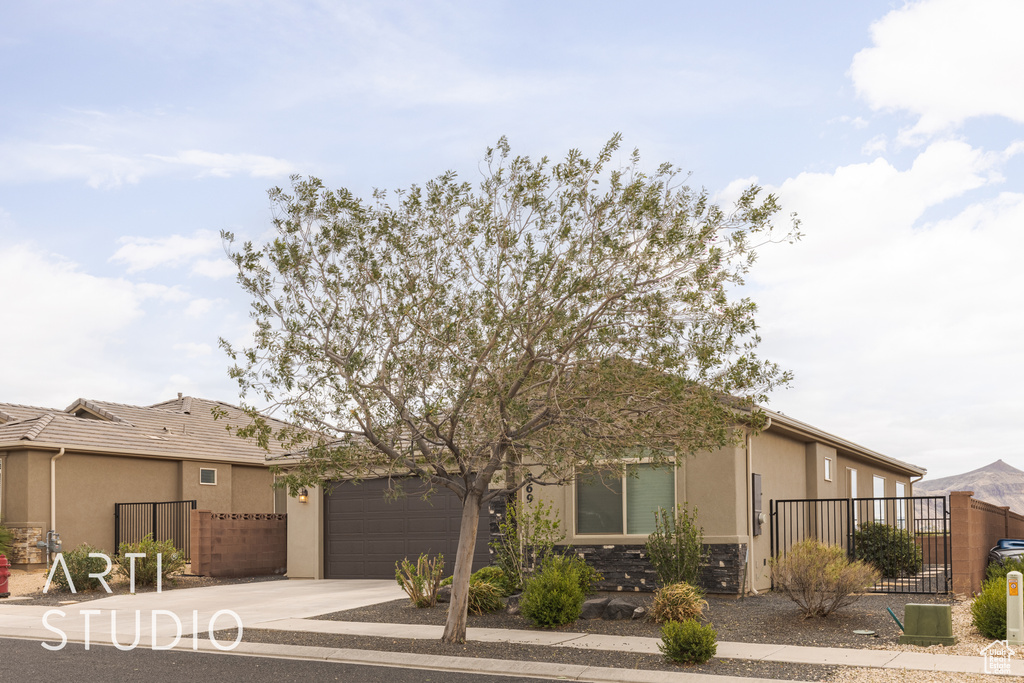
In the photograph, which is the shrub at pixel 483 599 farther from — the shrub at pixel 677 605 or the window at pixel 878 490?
the window at pixel 878 490

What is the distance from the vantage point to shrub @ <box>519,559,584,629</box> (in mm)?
13195

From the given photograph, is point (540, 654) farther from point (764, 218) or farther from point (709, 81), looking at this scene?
point (709, 81)

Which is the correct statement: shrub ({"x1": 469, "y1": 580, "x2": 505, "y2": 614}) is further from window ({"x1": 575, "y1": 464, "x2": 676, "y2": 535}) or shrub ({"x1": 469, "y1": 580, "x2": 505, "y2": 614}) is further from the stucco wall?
the stucco wall

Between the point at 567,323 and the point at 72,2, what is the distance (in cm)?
979

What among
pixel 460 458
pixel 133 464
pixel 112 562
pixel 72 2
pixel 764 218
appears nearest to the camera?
pixel 764 218

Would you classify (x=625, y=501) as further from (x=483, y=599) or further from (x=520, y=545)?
(x=483, y=599)

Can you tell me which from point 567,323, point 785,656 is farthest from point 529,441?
point 785,656

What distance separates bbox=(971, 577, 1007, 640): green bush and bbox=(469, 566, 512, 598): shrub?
693 cm

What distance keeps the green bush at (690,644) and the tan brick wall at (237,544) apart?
48.3 ft

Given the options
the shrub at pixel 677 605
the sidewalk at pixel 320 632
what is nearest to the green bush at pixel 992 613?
the sidewalk at pixel 320 632

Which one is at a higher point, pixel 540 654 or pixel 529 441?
pixel 529 441

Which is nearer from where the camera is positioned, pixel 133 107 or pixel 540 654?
pixel 540 654

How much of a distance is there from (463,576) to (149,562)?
10935 mm

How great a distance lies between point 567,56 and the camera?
1255cm
